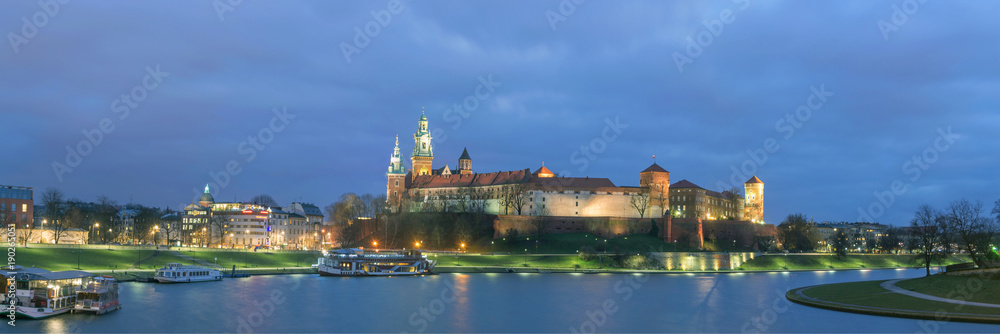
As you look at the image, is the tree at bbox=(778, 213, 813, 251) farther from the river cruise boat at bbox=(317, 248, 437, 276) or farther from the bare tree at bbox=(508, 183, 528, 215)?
the river cruise boat at bbox=(317, 248, 437, 276)

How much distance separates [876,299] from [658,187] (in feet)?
252

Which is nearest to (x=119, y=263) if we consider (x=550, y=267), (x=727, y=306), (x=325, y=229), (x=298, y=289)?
(x=298, y=289)

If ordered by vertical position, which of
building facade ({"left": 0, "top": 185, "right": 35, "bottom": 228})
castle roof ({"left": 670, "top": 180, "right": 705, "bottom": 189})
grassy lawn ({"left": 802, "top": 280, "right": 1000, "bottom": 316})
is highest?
castle roof ({"left": 670, "top": 180, "right": 705, "bottom": 189})

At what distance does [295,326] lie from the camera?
4231 centimetres

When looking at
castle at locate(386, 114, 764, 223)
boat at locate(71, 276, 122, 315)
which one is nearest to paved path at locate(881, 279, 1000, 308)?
boat at locate(71, 276, 122, 315)

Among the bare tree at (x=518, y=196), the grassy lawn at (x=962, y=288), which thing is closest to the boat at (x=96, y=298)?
the grassy lawn at (x=962, y=288)

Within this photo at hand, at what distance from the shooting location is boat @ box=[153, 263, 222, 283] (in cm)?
6361

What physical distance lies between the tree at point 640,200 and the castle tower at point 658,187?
0.65 metres

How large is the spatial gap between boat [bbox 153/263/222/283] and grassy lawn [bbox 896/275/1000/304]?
5259cm

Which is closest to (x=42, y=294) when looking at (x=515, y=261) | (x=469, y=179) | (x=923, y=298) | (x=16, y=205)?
(x=923, y=298)

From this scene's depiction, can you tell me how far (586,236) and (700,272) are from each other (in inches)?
695

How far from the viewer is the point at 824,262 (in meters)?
109

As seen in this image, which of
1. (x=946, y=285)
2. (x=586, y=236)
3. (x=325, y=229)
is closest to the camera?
(x=946, y=285)

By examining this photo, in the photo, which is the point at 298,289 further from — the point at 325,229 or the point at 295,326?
the point at 325,229
